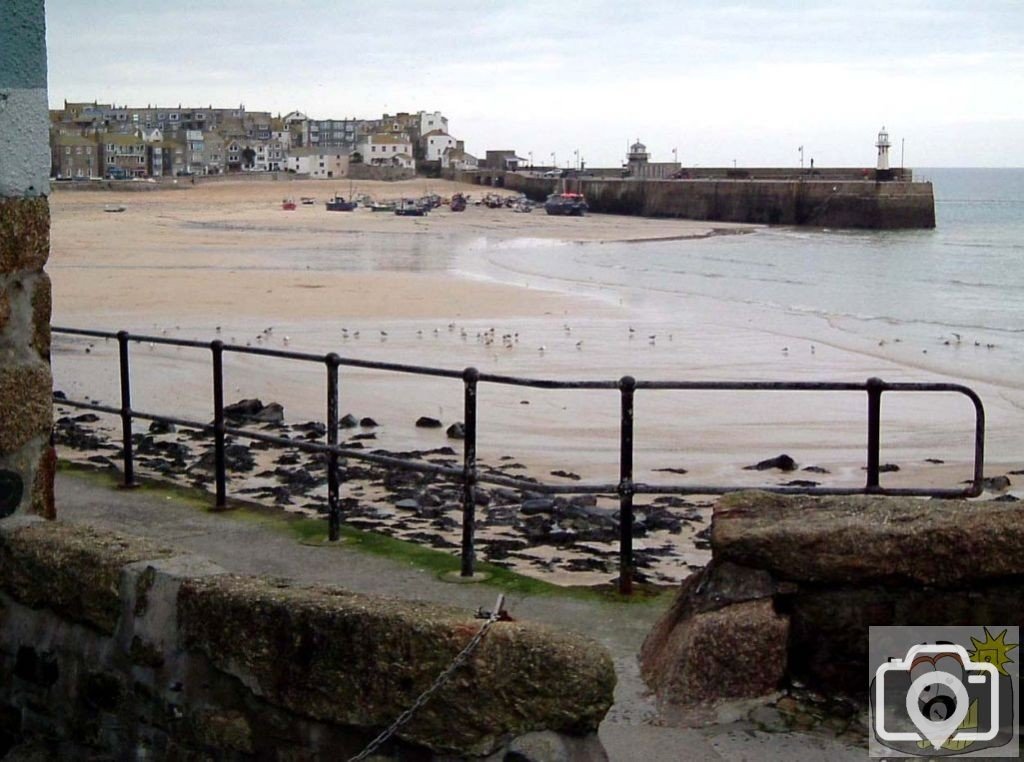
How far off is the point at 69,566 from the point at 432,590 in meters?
1.92

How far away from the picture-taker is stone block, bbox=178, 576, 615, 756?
345 centimetres

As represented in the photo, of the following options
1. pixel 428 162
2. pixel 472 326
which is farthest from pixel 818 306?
pixel 428 162

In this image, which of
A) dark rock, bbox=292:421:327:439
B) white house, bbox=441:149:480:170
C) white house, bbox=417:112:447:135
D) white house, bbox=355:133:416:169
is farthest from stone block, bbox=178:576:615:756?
white house, bbox=417:112:447:135

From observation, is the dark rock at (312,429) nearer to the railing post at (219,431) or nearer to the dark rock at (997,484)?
the railing post at (219,431)

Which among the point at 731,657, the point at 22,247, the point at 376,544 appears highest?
the point at 22,247

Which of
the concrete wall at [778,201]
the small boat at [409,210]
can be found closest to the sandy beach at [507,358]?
the small boat at [409,210]

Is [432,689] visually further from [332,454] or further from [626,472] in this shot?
[332,454]

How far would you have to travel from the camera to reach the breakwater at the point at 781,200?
240ft

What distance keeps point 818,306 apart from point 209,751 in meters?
26.4

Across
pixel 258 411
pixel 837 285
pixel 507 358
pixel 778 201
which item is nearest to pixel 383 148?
pixel 778 201

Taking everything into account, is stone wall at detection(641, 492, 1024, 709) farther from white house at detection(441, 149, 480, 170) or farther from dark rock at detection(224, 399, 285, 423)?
white house at detection(441, 149, 480, 170)

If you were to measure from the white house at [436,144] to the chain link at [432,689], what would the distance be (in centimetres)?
16180

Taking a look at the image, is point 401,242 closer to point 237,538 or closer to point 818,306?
point 818,306

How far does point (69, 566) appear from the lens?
4211mm
